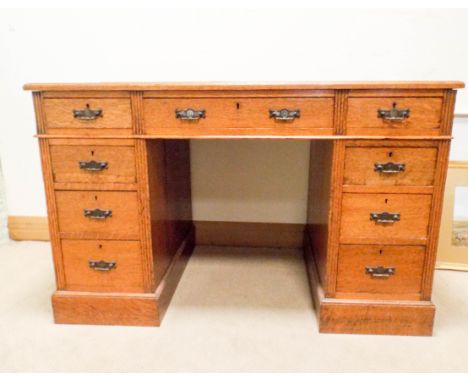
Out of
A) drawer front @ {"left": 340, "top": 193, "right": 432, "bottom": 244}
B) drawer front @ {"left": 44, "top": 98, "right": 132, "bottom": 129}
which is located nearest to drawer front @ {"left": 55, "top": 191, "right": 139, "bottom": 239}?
drawer front @ {"left": 44, "top": 98, "right": 132, "bottom": 129}

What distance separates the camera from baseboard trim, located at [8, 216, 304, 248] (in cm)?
225

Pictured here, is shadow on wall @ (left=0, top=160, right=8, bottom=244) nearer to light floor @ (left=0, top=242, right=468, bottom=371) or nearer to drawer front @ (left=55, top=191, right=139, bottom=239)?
light floor @ (left=0, top=242, right=468, bottom=371)

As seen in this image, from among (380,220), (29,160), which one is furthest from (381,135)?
(29,160)

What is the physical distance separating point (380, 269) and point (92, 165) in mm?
1099

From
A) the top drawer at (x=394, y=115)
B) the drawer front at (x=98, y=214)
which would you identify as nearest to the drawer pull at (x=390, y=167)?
the top drawer at (x=394, y=115)

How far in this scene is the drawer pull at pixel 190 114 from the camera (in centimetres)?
138

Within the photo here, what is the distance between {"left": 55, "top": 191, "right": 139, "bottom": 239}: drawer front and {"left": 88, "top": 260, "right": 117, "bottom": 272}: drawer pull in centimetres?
10

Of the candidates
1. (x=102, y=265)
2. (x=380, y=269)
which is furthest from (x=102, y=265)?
(x=380, y=269)

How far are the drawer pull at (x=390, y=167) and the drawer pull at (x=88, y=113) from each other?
97cm

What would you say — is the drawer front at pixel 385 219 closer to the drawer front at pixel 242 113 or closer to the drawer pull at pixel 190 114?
the drawer front at pixel 242 113
